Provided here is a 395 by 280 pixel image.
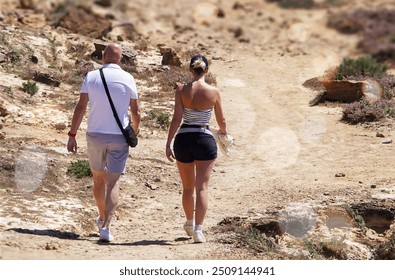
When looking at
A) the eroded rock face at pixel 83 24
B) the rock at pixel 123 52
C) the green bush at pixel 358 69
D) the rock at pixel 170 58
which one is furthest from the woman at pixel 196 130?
the eroded rock face at pixel 83 24

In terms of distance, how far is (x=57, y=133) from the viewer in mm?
14523

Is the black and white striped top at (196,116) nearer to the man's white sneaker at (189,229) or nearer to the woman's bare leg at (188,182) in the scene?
the woman's bare leg at (188,182)

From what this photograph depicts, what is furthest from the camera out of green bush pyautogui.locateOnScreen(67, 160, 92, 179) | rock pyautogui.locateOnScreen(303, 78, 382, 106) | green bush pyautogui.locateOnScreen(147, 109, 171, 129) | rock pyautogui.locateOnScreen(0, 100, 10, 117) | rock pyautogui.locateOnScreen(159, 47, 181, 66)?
rock pyautogui.locateOnScreen(159, 47, 181, 66)

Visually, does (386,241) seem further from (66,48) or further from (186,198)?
(66,48)

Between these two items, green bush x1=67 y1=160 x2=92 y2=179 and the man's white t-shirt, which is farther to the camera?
green bush x1=67 y1=160 x2=92 y2=179

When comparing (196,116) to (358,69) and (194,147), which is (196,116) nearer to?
(194,147)

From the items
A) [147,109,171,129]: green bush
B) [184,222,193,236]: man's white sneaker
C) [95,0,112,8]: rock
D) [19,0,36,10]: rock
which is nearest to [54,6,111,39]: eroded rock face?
[19,0,36,10]: rock

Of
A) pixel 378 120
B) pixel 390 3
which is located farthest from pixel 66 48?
pixel 390 3

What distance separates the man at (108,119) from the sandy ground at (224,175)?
0.74 metres

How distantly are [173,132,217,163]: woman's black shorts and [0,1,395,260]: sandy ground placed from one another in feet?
3.03

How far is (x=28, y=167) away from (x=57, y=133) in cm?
247

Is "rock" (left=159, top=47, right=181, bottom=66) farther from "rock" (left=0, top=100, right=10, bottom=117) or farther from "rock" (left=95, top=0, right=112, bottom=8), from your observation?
"rock" (left=95, top=0, right=112, bottom=8)

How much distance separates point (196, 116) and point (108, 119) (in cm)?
87

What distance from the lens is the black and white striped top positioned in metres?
9.93
